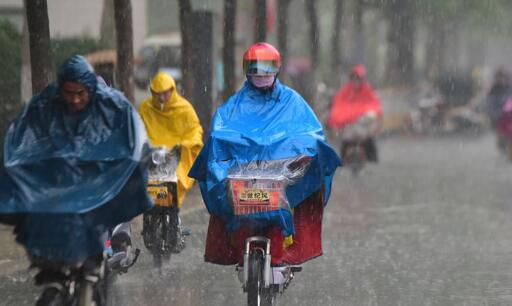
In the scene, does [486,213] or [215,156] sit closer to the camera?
[215,156]

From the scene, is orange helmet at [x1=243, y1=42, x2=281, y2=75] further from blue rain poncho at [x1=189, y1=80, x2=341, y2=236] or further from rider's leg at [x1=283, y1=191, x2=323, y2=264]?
rider's leg at [x1=283, y1=191, x2=323, y2=264]

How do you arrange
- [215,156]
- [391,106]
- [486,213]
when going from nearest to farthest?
[215,156], [486,213], [391,106]

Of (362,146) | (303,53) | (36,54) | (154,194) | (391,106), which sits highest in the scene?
(36,54)

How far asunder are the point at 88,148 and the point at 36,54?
5.52 m

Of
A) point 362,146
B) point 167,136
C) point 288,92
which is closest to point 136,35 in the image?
point 362,146

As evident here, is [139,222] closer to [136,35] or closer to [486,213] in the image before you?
[486,213]

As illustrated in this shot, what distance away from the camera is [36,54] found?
41.0ft

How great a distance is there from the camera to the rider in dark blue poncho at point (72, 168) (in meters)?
6.84

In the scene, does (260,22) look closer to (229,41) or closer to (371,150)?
(229,41)

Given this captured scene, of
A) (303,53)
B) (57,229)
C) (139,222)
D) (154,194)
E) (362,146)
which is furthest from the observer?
(303,53)

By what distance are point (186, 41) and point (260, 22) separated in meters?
3.27

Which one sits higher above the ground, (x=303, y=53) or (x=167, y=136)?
(x=167, y=136)

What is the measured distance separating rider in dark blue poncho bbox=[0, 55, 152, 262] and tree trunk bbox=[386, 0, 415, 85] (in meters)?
35.6

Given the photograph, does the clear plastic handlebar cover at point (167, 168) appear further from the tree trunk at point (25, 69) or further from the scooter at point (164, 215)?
the tree trunk at point (25, 69)
